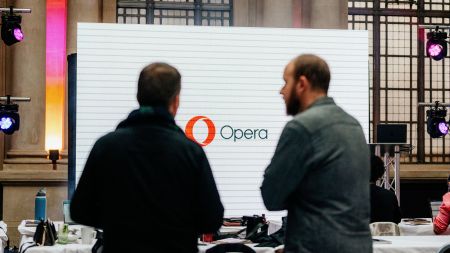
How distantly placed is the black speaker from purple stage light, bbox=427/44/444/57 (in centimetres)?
125

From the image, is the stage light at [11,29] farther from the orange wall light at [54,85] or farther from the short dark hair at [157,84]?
the short dark hair at [157,84]

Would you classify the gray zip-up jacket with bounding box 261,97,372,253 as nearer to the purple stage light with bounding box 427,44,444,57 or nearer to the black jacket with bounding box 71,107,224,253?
the black jacket with bounding box 71,107,224,253

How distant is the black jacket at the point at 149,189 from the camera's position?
9.89 ft

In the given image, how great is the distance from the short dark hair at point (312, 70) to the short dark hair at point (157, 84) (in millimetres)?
494

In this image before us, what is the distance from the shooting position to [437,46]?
1220 centimetres

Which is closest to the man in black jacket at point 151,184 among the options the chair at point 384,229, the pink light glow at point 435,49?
the chair at point 384,229

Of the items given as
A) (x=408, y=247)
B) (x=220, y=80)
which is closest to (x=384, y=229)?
(x=408, y=247)

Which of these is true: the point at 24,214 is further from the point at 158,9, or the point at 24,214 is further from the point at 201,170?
the point at 201,170

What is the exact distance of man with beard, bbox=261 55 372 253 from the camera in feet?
10.0

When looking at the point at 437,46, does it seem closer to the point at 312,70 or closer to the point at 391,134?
the point at 391,134

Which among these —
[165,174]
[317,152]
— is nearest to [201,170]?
[165,174]

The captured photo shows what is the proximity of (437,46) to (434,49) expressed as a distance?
0.07m

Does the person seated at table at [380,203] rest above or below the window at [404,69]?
below

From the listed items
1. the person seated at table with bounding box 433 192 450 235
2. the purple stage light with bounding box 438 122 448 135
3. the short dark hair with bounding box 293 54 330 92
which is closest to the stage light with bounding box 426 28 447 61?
the purple stage light with bounding box 438 122 448 135
